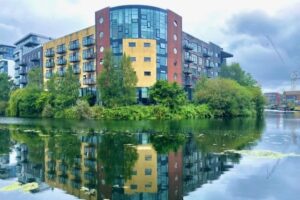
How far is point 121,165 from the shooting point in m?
16.4

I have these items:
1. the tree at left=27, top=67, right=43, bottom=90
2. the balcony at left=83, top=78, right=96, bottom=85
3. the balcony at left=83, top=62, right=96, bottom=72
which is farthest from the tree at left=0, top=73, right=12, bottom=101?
the balcony at left=83, top=78, right=96, bottom=85

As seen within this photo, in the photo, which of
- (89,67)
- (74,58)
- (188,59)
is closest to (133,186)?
(89,67)

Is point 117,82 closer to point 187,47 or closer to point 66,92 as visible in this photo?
point 66,92

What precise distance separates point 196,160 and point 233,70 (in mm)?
87518


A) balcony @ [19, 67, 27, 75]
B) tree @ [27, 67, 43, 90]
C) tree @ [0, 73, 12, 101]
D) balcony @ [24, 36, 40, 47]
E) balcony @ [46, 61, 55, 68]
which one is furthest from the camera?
balcony @ [24, 36, 40, 47]

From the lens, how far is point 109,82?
63.2m

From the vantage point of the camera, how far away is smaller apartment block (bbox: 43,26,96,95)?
78.9 meters

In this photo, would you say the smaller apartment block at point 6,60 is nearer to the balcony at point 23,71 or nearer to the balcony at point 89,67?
the balcony at point 23,71

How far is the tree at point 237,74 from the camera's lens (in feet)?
328

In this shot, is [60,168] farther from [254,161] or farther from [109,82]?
[109,82]

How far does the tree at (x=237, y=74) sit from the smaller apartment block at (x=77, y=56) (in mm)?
44383

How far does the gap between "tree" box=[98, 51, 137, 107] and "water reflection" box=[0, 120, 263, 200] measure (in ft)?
123

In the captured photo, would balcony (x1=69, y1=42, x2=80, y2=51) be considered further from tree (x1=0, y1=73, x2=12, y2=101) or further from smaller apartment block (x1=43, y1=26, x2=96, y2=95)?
tree (x1=0, y1=73, x2=12, y2=101)

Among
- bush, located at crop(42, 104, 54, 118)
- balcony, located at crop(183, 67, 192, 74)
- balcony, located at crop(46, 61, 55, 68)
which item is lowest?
bush, located at crop(42, 104, 54, 118)
